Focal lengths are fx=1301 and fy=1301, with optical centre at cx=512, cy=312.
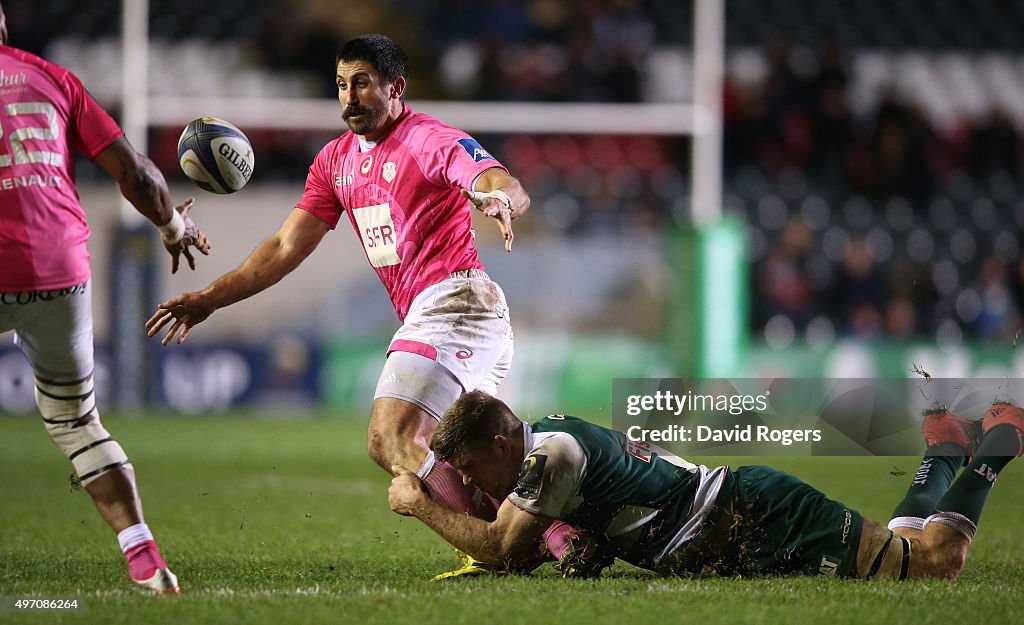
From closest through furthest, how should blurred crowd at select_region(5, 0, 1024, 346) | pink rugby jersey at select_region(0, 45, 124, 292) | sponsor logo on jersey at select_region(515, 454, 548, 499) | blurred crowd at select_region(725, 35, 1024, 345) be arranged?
pink rugby jersey at select_region(0, 45, 124, 292) → sponsor logo on jersey at select_region(515, 454, 548, 499) → blurred crowd at select_region(5, 0, 1024, 346) → blurred crowd at select_region(725, 35, 1024, 345)

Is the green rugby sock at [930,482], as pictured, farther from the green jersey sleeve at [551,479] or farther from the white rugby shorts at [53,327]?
the white rugby shorts at [53,327]

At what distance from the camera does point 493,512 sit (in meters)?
5.78

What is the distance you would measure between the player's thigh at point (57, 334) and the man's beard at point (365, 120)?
5.31ft

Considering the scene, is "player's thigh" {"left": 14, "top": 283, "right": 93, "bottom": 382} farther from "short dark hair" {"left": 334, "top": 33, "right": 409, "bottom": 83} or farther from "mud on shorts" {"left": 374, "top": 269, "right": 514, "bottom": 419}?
"short dark hair" {"left": 334, "top": 33, "right": 409, "bottom": 83}

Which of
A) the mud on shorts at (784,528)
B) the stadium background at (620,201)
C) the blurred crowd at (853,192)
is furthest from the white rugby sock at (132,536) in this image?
the blurred crowd at (853,192)

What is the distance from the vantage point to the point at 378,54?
20.4 ft

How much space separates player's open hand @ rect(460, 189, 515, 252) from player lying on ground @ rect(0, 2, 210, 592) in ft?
4.26

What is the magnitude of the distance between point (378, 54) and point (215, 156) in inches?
36.6

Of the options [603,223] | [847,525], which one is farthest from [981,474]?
[603,223]

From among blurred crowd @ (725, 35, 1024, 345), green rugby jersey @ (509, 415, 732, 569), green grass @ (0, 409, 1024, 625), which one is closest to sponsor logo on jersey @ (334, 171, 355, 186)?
green rugby jersey @ (509, 415, 732, 569)

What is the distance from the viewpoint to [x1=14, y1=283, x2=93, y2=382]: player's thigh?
511 centimetres

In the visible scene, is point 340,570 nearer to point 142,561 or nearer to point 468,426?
point 142,561

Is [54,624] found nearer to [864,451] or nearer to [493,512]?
[493,512]

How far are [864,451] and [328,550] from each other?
308 centimetres
